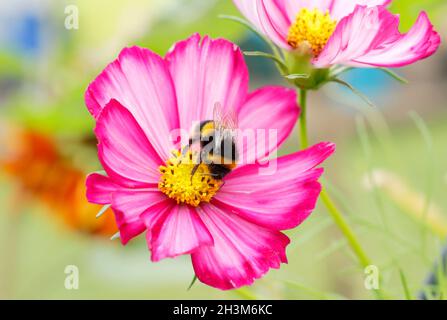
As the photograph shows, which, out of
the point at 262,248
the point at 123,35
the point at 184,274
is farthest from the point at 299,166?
the point at 184,274

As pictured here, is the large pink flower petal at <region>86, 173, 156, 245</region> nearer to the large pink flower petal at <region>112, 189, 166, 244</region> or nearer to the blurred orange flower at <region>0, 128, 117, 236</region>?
the large pink flower petal at <region>112, 189, 166, 244</region>

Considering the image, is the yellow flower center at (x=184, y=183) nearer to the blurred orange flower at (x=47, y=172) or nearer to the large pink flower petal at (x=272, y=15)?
the large pink flower petal at (x=272, y=15)

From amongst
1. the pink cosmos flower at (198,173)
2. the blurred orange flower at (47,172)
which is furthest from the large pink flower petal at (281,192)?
the blurred orange flower at (47,172)

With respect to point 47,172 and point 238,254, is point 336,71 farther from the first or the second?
point 47,172

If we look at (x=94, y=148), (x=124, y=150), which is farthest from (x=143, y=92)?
(x=94, y=148)

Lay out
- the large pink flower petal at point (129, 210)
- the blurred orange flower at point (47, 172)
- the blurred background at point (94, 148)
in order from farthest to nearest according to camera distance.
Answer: the blurred orange flower at point (47, 172) → the blurred background at point (94, 148) → the large pink flower petal at point (129, 210)

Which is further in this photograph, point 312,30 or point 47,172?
point 47,172
